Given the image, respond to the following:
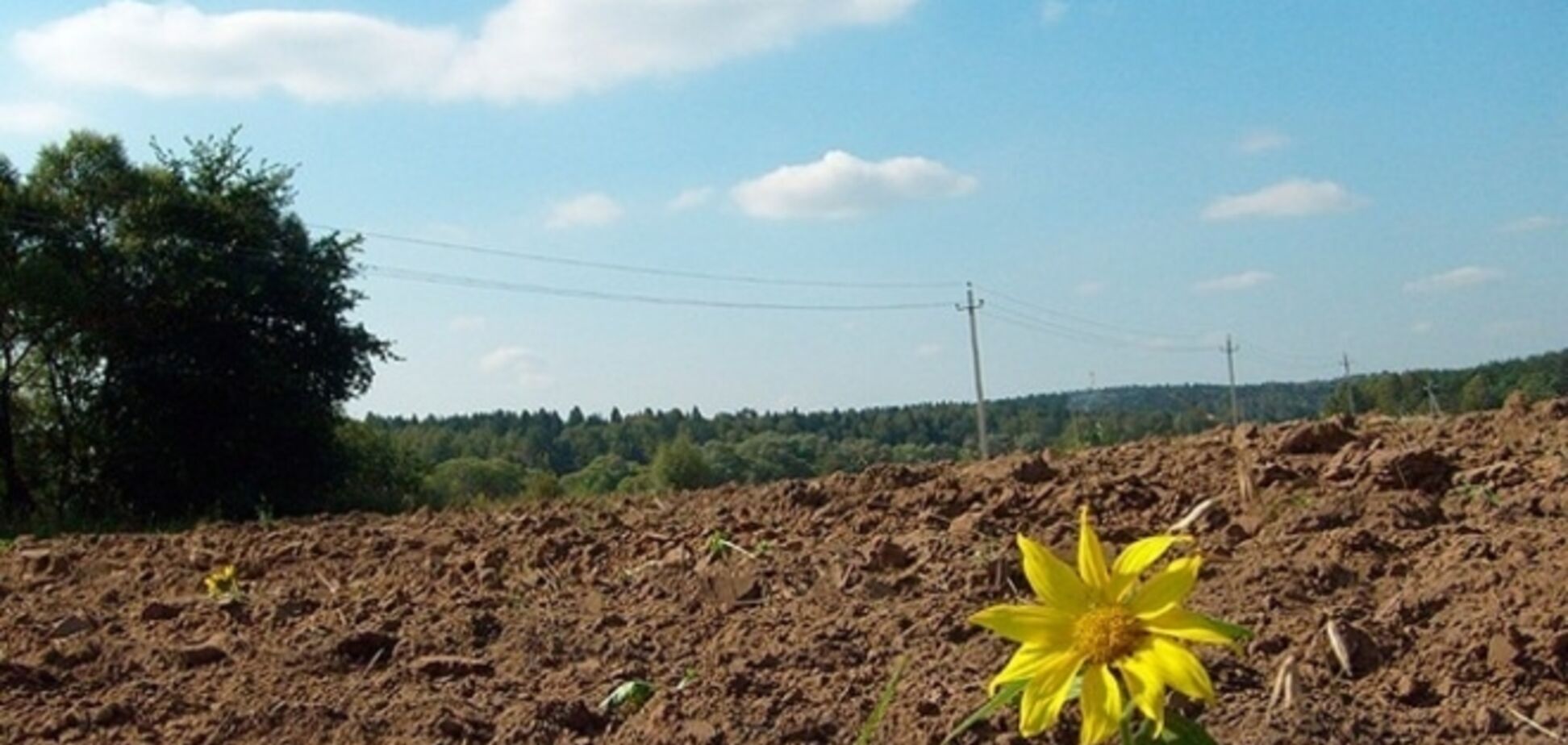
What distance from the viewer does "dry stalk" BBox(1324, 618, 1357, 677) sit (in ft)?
9.73

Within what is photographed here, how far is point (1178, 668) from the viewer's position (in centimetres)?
128

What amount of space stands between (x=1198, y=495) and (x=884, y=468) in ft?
5.93

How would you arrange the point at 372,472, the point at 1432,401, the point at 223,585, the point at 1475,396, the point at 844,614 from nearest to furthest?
the point at 844,614, the point at 223,585, the point at 1432,401, the point at 1475,396, the point at 372,472

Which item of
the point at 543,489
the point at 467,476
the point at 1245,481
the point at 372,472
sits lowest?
the point at 1245,481

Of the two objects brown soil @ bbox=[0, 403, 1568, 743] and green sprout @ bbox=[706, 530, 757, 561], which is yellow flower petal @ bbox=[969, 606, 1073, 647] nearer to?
brown soil @ bbox=[0, 403, 1568, 743]

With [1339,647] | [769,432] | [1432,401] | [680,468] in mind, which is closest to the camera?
[1339,647]

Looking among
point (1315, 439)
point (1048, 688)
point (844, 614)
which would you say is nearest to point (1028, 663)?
point (1048, 688)

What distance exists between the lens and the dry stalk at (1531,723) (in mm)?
2633

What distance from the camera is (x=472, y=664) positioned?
3.78 metres

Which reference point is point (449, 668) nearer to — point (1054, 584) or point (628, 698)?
point (628, 698)

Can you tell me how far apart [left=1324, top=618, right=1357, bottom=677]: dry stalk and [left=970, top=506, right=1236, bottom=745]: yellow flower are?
1.75 metres

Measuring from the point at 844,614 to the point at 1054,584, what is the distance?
2322mm

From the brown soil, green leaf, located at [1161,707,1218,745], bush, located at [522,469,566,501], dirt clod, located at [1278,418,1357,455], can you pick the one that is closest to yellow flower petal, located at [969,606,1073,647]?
green leaf, located at [1161,707,1218,745]

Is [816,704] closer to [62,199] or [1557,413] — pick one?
[1557,413]
